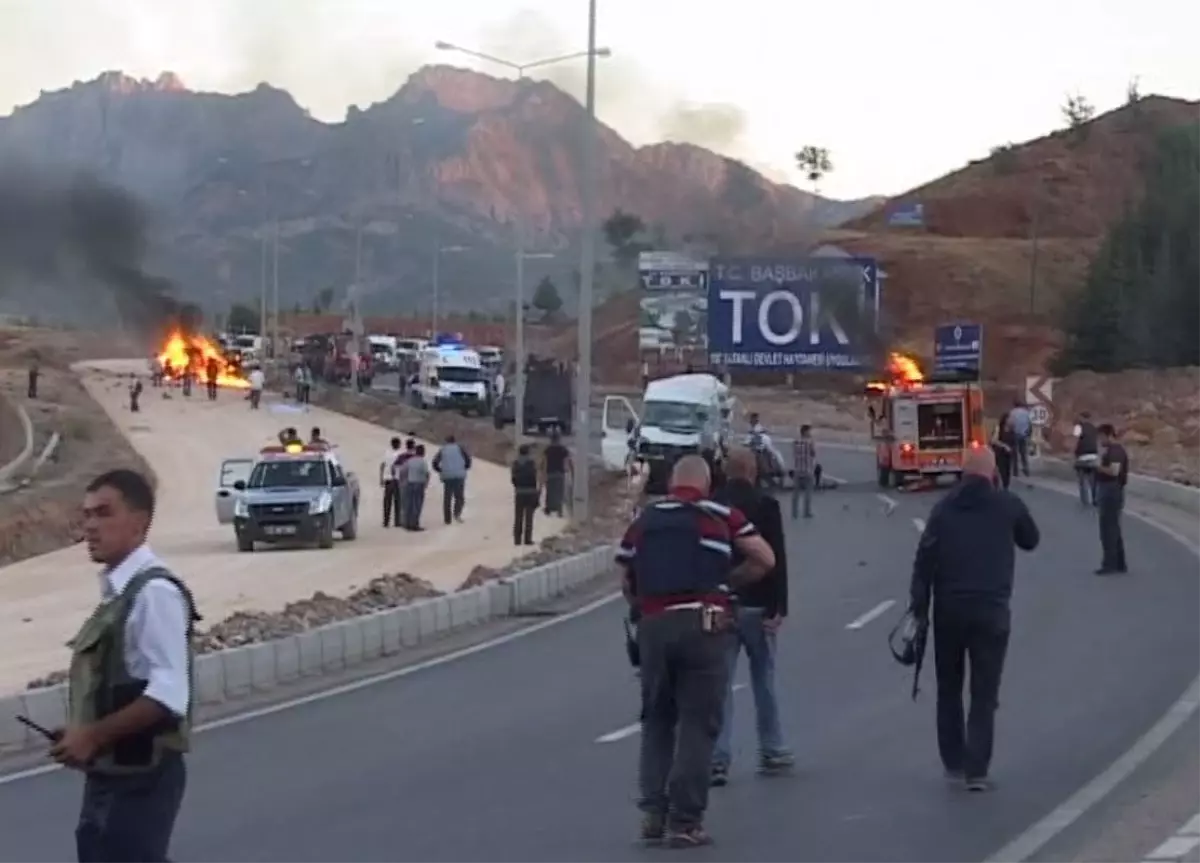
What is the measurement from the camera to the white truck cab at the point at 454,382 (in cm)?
8631

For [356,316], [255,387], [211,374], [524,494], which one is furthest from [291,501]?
[255,387]

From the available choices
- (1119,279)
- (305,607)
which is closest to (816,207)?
(1119,279)

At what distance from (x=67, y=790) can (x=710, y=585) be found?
197 inches

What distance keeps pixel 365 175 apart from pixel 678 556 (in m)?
43.2

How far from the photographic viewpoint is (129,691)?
653cm

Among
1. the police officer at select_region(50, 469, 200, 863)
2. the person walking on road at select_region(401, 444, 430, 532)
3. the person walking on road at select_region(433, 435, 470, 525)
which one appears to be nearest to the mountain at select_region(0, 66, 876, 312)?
the person walking on road at select_region(401, 444, 430, 532)

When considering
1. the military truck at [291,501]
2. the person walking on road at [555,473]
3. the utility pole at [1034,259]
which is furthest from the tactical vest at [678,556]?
the utility pole at [1034,259]

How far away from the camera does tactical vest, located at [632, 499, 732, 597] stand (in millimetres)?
11055

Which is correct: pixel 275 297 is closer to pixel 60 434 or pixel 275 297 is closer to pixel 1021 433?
pixel 60 434

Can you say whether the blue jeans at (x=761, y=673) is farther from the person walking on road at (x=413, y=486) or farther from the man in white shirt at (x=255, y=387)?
the man in white shirt at (x=255, y=387)

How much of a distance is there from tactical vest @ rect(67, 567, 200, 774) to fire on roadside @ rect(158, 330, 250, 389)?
2191cm

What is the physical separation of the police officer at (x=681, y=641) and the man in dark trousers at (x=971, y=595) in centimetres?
200

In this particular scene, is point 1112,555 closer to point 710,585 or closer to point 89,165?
point 89,165

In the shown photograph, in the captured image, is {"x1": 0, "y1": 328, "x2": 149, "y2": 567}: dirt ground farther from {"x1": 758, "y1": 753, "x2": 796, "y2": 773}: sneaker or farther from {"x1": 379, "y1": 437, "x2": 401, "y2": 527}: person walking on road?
{"x1": 758, "y1": 753, "x2": 796, "y2": 773}: sneaker
